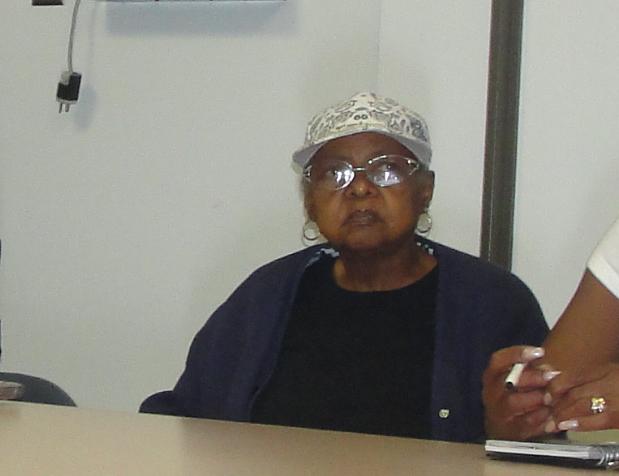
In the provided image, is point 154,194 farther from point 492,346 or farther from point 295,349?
point 492,346

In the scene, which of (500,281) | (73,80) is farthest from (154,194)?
(500,281)

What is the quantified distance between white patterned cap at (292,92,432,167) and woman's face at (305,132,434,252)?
18 millimetres

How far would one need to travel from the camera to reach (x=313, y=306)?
173cm

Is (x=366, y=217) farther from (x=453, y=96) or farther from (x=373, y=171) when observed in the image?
(x=453, y=96)

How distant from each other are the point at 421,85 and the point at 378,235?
15.5 inches

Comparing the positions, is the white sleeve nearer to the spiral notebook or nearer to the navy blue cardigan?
the spiral notebook

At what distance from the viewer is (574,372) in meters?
1.18

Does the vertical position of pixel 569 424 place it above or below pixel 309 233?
below

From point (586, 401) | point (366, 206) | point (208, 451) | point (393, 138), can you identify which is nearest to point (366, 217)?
point (366, 206)

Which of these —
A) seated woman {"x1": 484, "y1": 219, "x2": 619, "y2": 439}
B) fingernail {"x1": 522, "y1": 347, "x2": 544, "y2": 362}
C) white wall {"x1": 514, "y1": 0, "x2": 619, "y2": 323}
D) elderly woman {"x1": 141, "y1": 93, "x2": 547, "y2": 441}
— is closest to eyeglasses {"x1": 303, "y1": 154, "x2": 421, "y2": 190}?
elderly woman {"x1": 141, "y1": 93, "x2": 547, "y2": 441}

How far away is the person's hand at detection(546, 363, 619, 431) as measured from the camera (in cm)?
104

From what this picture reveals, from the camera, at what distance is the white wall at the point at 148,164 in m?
2.15

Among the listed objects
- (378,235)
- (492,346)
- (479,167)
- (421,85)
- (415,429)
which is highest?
(421,85)

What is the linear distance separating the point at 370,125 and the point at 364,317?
305mm
